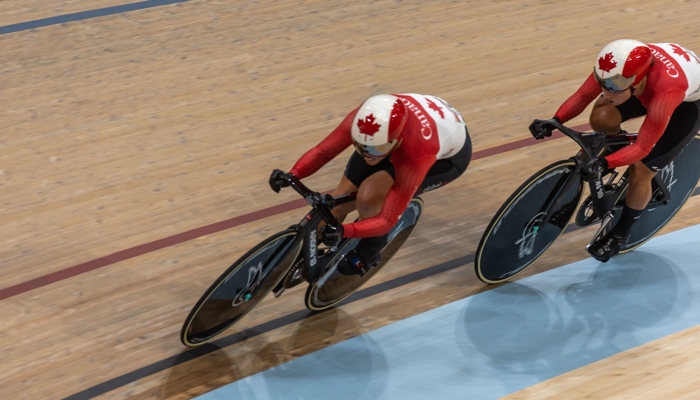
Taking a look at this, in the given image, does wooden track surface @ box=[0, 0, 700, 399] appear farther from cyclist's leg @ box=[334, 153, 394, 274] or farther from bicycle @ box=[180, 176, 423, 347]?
cyclist's leg @ box=[334, 153, 394, 274]

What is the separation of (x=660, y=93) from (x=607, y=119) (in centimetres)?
37

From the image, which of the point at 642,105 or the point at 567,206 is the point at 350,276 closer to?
the point at 567,206

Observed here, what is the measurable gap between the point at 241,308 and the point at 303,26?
343 cm

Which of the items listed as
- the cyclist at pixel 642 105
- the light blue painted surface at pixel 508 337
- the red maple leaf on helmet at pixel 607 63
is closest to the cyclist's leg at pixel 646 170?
the cyclist at pixel 642 105

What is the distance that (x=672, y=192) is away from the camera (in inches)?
144

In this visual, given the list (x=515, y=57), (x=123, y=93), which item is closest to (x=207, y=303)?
(x=123, y=93)

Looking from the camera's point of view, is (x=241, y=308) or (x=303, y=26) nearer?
(x=241, y=308)

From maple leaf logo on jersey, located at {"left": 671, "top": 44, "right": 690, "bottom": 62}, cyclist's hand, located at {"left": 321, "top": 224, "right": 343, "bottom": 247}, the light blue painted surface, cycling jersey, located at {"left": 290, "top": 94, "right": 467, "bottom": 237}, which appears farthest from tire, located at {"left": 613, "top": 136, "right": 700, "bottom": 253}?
cyclist's hand, located at {"left": 321, "top": 224, "right": 343, "bottom": 247}

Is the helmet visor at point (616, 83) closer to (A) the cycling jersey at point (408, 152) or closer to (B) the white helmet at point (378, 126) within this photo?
(A) the cycling jersey at point (408, 152)

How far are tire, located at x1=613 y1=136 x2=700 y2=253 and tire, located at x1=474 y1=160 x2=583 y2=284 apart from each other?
363 mm

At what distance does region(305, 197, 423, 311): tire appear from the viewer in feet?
10.4

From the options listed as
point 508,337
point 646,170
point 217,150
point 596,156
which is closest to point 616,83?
point 596,156

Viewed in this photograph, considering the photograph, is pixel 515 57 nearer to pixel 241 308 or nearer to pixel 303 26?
pixel 303 26

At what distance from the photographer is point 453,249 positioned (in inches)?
146
